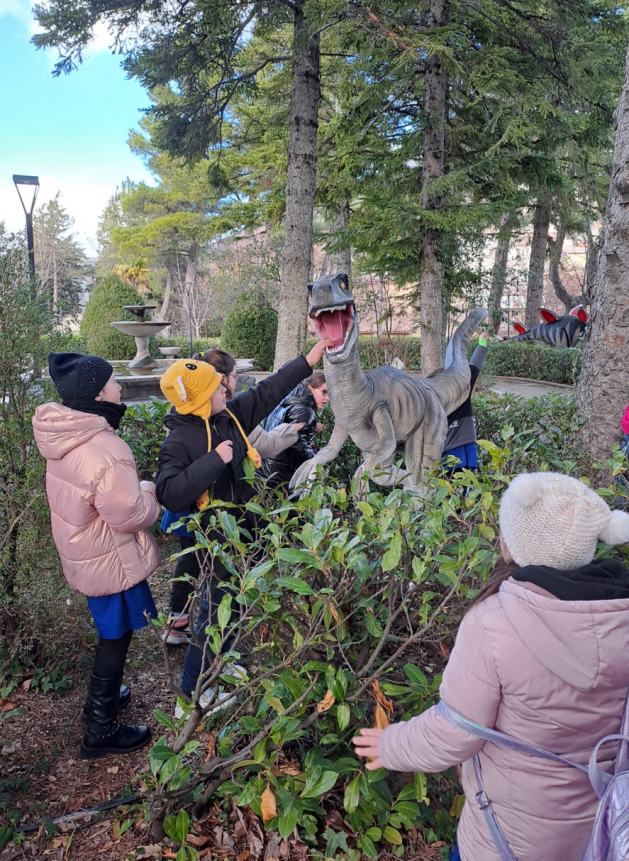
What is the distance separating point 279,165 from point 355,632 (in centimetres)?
1082

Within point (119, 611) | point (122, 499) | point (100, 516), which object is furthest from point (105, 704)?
point (122, 499)

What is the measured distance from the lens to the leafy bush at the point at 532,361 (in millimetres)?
16906

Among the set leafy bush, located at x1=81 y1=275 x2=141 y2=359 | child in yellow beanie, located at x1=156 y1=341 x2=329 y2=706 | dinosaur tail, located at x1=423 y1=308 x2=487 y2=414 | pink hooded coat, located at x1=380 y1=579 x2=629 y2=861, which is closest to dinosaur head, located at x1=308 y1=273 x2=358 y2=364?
child in yellow beanie, located at x1=156 y1=341 x2=329 y2=706

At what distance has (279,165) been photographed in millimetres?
11414

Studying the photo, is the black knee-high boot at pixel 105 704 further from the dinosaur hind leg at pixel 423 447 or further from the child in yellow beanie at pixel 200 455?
the dinosaur hind leg at pixel 423 447

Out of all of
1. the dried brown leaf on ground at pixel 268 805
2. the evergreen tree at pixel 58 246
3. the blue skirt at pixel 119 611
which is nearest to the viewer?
the dried brown leaf on ground at pixel 268 805

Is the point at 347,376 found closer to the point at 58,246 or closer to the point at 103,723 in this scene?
the point at 103,723

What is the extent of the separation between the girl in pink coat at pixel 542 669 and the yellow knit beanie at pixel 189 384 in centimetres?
165

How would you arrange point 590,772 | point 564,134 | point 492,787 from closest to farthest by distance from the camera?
point 590,772
point 492,787
point 564,134

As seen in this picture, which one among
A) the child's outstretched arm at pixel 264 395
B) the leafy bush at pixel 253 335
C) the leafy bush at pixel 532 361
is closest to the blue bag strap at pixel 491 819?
the child's outstretched arm at pixel 264 395

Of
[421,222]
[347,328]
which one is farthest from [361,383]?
[421,222]

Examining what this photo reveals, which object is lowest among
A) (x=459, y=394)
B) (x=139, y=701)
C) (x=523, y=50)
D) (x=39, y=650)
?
(x=139, y=701)

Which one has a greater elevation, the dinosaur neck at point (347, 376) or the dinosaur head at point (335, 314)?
Answer: the dinosaur head at point (335, 314)

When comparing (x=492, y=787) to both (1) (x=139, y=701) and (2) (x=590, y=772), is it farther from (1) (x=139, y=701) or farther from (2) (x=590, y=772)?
(1) (x=139, y=701)
